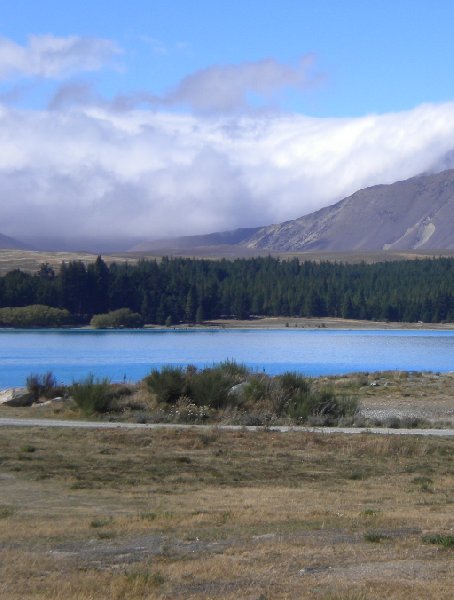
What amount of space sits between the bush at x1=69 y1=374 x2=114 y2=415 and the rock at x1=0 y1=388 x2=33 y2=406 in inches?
138

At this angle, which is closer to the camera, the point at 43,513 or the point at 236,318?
the point at 43,513

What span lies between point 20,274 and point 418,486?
378 ft

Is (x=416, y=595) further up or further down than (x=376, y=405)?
further up

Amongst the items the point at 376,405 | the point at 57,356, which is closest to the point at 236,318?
the point at 57,356

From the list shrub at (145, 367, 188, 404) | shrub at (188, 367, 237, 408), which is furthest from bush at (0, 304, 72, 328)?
shrub at (188, 367, 237, 408)

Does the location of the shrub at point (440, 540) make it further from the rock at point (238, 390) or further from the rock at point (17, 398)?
the rock at point (17, 398)

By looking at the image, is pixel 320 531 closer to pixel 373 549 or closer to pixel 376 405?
pixel 373 549

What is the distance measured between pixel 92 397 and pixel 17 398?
15.2ft

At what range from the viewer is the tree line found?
403 ft

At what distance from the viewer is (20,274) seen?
126 m

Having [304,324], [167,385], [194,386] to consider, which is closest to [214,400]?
[194,386]

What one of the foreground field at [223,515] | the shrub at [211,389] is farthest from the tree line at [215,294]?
the foreground field at [223,515]

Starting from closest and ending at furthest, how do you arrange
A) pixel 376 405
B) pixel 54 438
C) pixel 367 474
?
pixel 367 474
pixel 54 438
pixel 376 405

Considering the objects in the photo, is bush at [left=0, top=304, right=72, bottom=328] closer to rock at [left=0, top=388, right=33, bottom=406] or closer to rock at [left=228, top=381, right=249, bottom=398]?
rock at [left=0, top=388, right=33, bottom=406]
